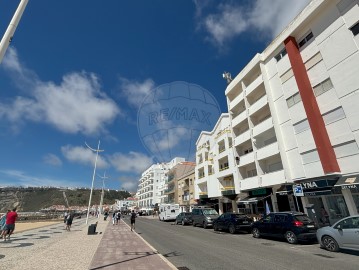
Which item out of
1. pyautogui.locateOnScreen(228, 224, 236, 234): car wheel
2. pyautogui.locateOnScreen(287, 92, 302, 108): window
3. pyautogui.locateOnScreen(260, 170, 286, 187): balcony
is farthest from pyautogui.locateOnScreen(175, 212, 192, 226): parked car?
pyautogui.locateOnScreen(287, 92, 302, 108): window

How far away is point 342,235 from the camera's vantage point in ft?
35.0

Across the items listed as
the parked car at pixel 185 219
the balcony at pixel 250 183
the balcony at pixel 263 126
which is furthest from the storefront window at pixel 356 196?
the parked car at pixel 185 219

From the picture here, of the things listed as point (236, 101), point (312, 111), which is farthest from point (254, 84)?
point (312, 111)

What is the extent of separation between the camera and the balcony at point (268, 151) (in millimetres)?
24953

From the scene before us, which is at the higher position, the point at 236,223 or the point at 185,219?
the point at 185,219

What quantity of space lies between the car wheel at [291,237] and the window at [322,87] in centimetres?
1314

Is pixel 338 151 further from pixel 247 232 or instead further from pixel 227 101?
pixel 227 101

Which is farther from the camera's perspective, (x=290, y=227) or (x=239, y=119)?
(x=239, y=119)

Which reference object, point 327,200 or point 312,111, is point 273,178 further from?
point 312,111

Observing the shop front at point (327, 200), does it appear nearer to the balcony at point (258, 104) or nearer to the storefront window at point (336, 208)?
the storefront window at point (336, 208)

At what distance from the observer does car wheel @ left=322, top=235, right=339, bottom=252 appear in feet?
36.4

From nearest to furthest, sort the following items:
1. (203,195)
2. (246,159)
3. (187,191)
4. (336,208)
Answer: (336,208), (246,159), (203,195), (187,191)

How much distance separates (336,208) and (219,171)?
67.0ft

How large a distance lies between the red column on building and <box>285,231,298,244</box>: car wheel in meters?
7.64
